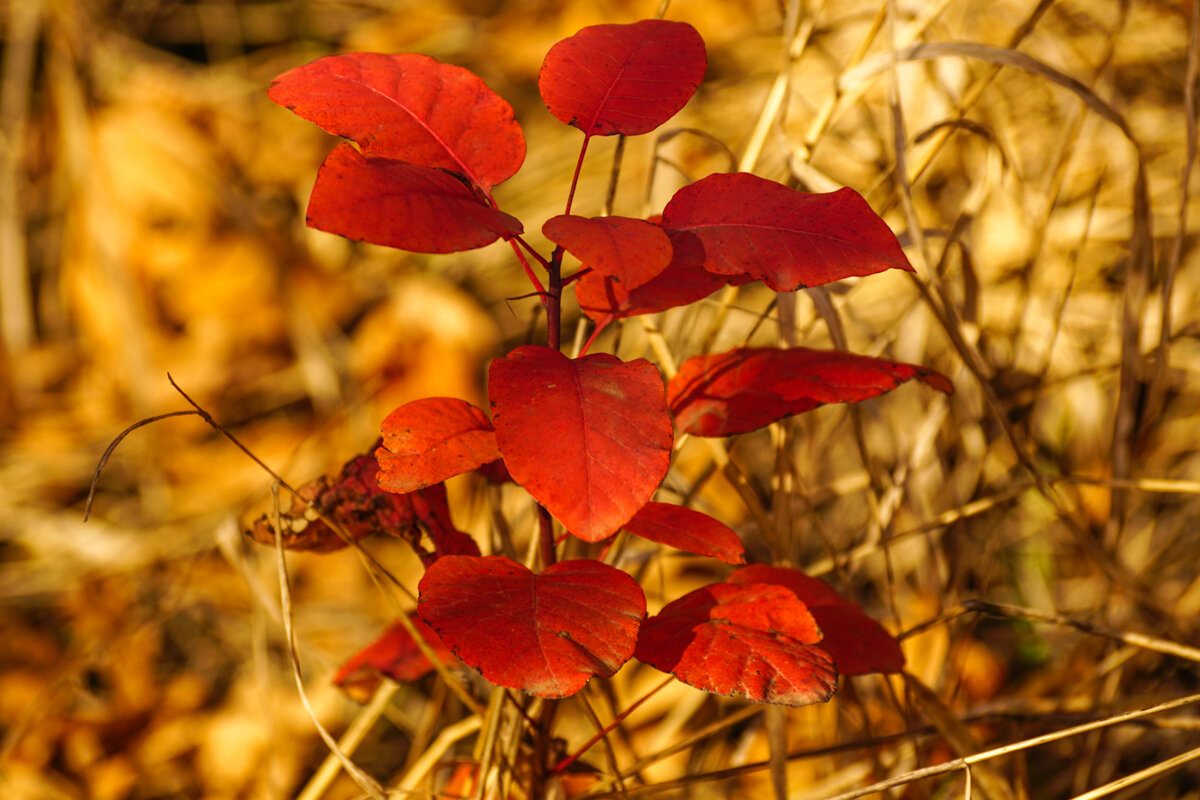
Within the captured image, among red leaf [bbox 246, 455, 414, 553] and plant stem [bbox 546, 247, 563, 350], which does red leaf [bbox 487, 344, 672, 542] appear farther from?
red leaf [bbox 246, 455, 414, 553]

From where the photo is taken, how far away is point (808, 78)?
5.65ft

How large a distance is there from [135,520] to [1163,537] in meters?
1.55

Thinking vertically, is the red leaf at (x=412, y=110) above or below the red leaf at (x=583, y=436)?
above

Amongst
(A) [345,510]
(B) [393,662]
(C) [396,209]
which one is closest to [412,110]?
(C) [396,209]

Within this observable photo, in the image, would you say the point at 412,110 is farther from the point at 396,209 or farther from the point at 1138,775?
the point at 1138,775

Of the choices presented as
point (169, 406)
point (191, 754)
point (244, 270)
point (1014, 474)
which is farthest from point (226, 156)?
point (1014, 474)

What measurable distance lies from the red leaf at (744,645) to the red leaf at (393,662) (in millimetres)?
190

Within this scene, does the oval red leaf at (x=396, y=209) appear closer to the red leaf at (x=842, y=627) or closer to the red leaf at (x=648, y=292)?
the red leaf at (x=648, y=292)

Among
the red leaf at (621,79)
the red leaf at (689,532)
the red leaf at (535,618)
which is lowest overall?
the red leaf at (535,618)

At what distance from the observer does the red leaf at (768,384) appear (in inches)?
18.5

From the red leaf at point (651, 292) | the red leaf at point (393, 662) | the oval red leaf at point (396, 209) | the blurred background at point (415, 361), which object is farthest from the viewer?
the blurred background at point (415, 361)

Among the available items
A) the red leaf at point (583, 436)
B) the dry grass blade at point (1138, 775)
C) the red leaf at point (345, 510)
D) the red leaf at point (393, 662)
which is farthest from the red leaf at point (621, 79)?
the dry grass blade at point (1138, 775)

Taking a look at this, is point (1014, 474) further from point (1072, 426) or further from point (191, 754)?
point (191, 754)

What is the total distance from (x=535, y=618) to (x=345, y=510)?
166 mm
